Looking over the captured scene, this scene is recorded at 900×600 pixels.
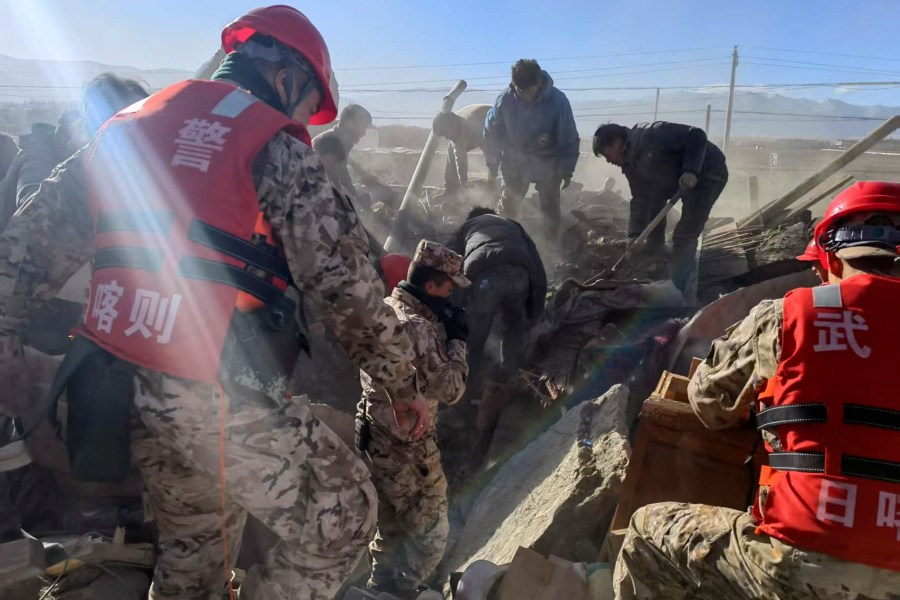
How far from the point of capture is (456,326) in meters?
3.49

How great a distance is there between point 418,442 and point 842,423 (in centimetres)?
192

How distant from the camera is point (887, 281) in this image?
6.38 ft

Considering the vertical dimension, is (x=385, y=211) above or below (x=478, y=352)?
above

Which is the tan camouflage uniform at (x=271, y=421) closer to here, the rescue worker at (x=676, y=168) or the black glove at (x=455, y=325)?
the black glove at (x=455, y=325)

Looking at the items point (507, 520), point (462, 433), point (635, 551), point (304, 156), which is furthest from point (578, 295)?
point (304, 156)

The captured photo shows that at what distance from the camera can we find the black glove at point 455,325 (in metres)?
3.45

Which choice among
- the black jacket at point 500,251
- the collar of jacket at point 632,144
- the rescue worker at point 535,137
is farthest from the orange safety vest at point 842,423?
the rescue worker at point 535,137

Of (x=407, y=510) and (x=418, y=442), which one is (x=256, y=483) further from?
(x=407, y=510)

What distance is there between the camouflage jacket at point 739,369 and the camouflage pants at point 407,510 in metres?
1.38

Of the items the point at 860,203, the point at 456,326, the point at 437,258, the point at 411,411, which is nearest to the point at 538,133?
the point at 456,326

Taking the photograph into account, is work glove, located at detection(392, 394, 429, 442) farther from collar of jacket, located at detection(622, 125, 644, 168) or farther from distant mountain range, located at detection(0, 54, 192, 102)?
distant mountain range, located at detection(0, 54, 192, 102)

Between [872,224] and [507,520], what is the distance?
2533 millimetres

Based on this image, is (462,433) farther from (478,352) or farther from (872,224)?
(872,224)

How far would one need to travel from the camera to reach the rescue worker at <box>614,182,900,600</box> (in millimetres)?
1844
